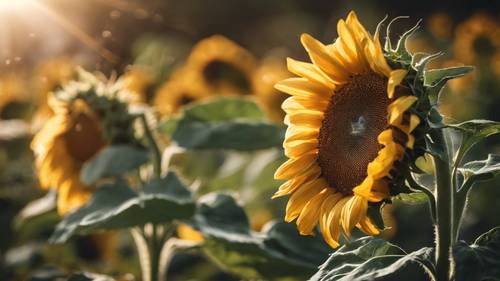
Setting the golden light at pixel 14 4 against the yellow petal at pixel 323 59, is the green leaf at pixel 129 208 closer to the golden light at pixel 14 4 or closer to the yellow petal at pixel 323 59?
the yellow petal at pixel 323 59

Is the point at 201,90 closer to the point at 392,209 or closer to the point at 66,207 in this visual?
the point at 392,209

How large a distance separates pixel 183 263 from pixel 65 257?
1.19 ft

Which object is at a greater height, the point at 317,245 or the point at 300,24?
the point at 300,24

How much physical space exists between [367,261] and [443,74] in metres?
0.27

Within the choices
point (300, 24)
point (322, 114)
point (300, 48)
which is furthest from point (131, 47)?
point (322, 114)

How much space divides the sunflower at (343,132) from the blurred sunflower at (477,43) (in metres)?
2.83

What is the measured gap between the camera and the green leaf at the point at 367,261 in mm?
1073

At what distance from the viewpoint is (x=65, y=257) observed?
249 cm

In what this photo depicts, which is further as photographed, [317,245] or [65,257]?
[65,257]

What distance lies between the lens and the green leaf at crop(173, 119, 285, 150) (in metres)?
1.83

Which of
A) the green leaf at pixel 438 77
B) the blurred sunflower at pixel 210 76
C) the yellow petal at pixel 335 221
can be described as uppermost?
the blurred sunflower at pixel 210 76

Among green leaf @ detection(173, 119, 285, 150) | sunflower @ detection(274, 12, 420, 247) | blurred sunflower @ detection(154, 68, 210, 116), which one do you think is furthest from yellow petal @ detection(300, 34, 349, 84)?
blurred sunflower @ detection(154, 68, 210, 116)

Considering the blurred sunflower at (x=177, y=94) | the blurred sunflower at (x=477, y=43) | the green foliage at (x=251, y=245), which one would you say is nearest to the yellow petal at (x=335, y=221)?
the green foliage at (x=251, y=245)

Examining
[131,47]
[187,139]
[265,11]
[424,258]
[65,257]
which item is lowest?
[424,258]
